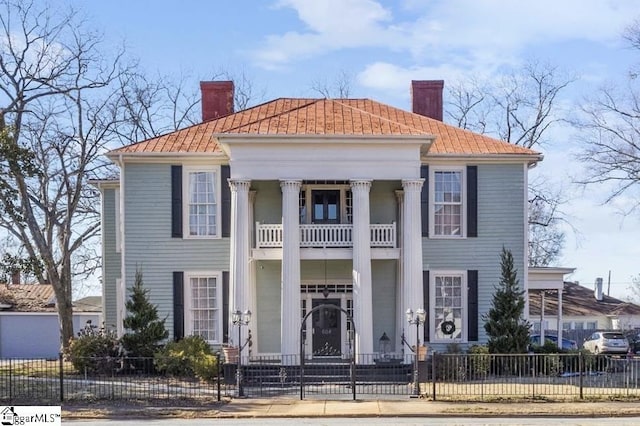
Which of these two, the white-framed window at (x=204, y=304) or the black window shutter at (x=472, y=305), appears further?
the black window shutter at (x=472, y=305)

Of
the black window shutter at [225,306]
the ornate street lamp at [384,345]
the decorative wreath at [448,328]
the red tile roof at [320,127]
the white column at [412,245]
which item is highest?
the red tile roof at [320,127]

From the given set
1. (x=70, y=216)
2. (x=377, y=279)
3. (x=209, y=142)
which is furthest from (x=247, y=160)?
(x=70, y=216)

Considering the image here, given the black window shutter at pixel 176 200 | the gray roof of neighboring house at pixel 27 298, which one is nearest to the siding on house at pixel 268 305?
the black window shutter at pixel 176 200

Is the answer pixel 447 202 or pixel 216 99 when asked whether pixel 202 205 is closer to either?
pixel 216 99

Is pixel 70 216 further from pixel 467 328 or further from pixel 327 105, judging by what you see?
pixel 467 328

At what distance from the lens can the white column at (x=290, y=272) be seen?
25453 mm

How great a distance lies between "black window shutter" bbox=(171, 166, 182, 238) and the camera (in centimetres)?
2803

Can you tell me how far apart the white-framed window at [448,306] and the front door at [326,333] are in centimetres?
316

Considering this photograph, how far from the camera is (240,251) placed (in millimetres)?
26078

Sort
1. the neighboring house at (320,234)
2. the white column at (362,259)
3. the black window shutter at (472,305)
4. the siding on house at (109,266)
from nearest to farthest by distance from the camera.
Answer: the white column at (362,259), the neighboring house at (320,234), the black window shutter at (472,305), the siding on house at (109,266)

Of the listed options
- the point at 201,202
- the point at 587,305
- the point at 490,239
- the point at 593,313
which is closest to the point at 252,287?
the point at 201,202

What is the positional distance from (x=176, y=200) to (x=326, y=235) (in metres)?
5.28

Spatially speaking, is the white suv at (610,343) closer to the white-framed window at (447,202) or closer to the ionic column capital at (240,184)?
the white-framed window at (447,202)

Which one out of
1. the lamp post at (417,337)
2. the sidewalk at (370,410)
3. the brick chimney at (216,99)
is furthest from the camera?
the brick chimney at (216,99)
